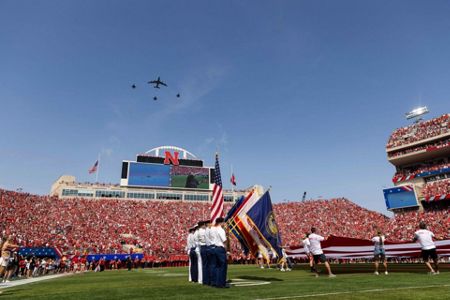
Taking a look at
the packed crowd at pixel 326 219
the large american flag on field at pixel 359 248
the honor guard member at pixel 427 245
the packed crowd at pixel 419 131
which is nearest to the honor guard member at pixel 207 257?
the honor guard member at pixel 427 245

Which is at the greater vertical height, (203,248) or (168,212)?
(168,212)

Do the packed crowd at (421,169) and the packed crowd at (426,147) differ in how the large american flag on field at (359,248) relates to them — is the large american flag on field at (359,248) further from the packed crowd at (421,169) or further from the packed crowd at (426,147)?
the packed crowd at (421,169)

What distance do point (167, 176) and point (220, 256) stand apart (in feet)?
193

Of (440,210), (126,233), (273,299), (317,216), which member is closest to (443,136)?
(440,210)

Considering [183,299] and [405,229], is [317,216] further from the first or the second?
[183,299]

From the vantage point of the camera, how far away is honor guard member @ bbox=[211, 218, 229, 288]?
8.64 m

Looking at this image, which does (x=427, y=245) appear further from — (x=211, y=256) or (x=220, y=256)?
(x=211, y=256)

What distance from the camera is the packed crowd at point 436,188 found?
49.2 m

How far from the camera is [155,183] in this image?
65188mm

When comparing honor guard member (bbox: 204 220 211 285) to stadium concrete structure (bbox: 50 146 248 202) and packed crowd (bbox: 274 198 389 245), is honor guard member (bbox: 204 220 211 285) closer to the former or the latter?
packed crowd (bbox: 274 198 389 245)

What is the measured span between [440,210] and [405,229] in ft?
34.5

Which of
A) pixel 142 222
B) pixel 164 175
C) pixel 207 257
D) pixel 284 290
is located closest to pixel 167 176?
pixel 164 175

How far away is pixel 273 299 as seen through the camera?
5.86 m

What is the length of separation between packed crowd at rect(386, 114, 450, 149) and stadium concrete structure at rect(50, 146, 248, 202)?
33.7 meters
